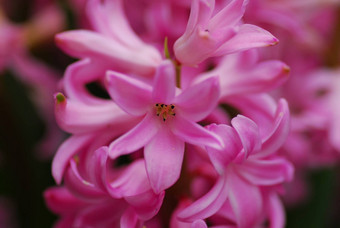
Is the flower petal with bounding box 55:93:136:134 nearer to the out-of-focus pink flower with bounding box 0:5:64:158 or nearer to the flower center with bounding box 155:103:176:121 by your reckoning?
the flower center with bounding box 155:103:176:121

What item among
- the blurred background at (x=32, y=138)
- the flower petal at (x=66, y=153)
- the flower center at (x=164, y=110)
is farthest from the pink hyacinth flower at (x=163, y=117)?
the blurred background at (x=32, y=138)

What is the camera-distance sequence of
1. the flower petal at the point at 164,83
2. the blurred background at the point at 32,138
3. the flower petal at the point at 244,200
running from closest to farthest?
the flower petal at the point at 164,83 → the flower petal at the point at 244,200 → the blurred background at the point at 32,138

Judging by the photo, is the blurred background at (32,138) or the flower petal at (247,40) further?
the blurred background at (32,138)

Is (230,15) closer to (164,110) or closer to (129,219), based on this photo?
(164,110)

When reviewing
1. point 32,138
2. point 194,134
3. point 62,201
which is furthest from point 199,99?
point 32,138

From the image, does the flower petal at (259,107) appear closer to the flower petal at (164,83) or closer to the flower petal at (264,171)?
the flower petal at (264,171)

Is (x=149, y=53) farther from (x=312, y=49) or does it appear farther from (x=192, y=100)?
(x=312, y=49)

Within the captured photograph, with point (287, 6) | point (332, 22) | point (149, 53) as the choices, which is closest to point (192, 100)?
point (149, 53)

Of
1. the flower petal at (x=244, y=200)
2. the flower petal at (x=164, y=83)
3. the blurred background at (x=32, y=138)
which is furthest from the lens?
the blurred background at (x=32, y=138)
